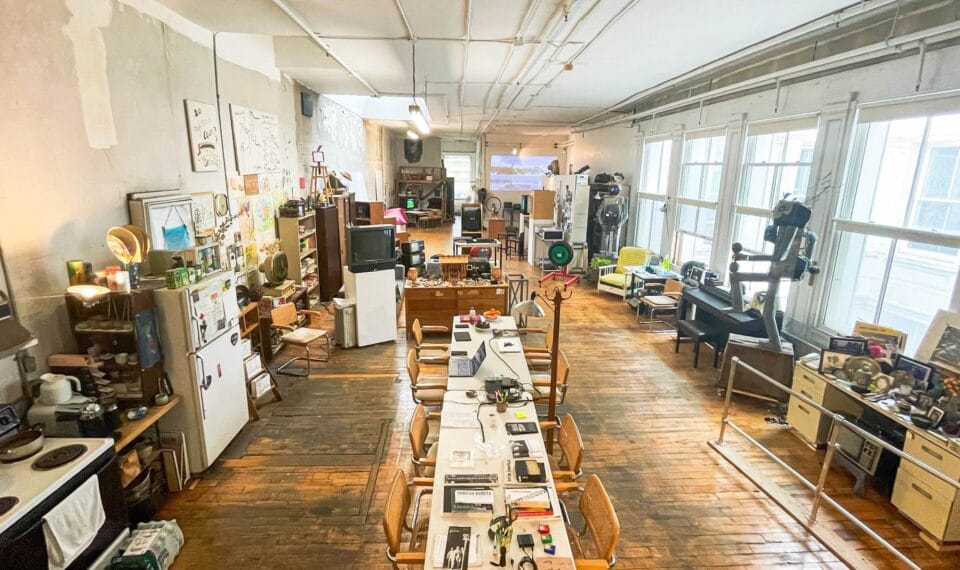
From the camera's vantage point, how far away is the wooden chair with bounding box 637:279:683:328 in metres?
7.53

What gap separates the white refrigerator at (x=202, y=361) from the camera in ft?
11.7

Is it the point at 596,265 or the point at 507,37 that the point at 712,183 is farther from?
the point at 507,37

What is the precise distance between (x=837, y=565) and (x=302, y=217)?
7.51m

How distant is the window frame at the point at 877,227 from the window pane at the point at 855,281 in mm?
31

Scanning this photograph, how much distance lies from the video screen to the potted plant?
897cm

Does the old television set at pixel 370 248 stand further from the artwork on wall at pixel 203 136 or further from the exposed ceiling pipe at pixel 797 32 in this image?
the exposed ceiling pipe at pixel 797 32

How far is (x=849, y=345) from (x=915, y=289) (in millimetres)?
979

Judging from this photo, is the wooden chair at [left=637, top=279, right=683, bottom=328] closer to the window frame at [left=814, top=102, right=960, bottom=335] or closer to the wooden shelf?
the window frame at [left=814, top=102, right=960, bottom=335]

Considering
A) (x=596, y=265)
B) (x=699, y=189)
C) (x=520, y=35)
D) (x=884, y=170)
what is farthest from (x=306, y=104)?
(x=884, y=170)

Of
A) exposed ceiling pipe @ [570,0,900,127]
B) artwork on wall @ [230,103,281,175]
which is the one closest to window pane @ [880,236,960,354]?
exposed ceiling pipe @ [570,0,900,127]

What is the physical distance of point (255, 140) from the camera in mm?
6184

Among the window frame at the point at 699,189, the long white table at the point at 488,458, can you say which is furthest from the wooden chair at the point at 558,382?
the window frame at the point at 699,189

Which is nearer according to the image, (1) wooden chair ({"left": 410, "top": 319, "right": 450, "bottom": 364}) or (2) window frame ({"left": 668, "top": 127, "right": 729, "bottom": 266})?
(1) wooden chair ({"left": 410, "top": 319, "right": 450, "bottom": 364})

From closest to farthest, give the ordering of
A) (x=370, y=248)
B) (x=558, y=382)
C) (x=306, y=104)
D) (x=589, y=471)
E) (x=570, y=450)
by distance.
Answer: (x=570, y=450), (x=589, y=471), (x=558, y=382), (x=370, y=248), (x=306, y=104)
